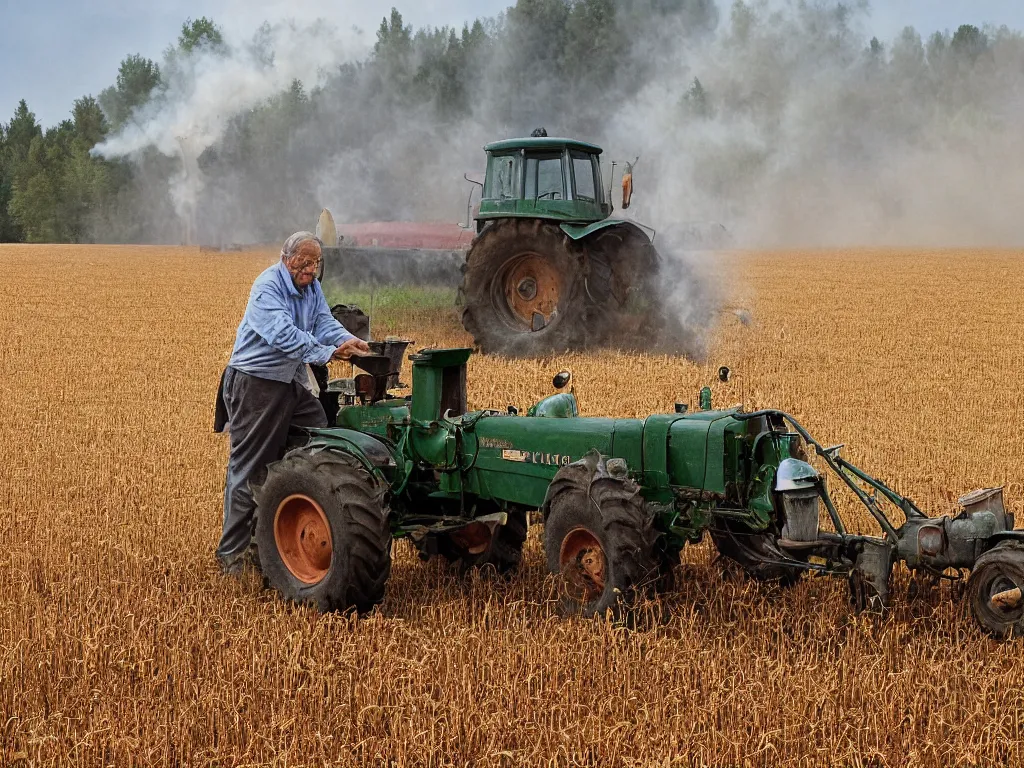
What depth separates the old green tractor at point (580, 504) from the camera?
16.3 ft

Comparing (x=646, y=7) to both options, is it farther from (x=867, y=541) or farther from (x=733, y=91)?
(x=867, y=541)

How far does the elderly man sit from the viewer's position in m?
5.81

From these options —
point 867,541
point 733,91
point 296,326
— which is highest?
point 733,91

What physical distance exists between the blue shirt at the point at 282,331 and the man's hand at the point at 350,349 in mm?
42

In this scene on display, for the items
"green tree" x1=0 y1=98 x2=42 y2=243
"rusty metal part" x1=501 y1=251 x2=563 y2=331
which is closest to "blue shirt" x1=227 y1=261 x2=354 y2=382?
"rusty metal part" x1=501 y1=251 x2=563 y2=331

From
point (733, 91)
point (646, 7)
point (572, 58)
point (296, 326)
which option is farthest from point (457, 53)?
point (296, 326)

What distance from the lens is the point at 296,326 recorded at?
595cm

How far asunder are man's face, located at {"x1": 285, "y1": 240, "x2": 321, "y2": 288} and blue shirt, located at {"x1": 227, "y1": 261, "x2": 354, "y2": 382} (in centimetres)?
4

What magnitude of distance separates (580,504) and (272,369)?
1.80 meters

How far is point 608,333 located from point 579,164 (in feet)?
6.75

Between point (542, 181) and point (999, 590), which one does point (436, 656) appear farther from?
point (542, 181)

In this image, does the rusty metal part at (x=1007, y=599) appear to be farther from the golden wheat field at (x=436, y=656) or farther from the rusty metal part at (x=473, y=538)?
the rusty metal part at (x=473, y=538)

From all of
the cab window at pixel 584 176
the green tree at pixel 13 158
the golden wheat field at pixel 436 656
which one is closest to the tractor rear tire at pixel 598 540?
the golden wheat field at pixel 436 656

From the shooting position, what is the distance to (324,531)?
5.67 metres
